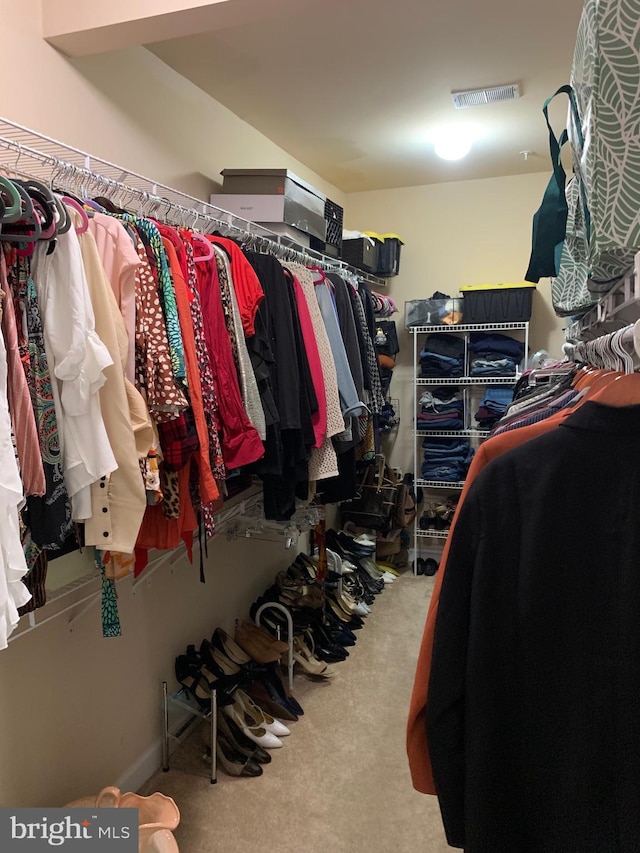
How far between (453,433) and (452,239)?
1.38 m

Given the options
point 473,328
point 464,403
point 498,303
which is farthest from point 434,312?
point 464,403

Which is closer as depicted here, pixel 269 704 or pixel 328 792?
pixel 328 792

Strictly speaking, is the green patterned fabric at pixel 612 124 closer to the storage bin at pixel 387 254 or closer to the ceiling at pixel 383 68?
the ceiling at pixel 383 68

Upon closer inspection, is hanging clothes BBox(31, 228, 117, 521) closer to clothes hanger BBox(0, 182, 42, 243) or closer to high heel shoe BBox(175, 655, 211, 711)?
clothes hanger BBox(0, 182, 42, 243)

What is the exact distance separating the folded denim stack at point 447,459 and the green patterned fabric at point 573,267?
9.05 ft

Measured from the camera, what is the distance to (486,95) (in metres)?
2.69

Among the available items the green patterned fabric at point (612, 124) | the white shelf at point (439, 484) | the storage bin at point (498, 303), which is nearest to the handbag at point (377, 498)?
the white shelf at point (439, 484)

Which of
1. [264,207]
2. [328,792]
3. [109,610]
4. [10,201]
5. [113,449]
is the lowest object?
[328,792]

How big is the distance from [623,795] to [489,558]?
1.14 feet

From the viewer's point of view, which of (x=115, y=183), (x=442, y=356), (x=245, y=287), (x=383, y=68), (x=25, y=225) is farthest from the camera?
(x=442, y=356)

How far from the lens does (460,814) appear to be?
0.93 meters

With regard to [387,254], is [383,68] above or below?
above

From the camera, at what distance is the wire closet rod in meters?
1.45

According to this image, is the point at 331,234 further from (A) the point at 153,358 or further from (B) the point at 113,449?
(B) the point at 113,449
